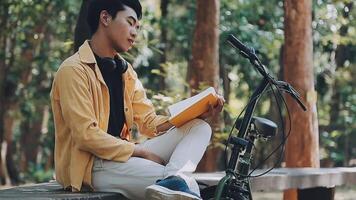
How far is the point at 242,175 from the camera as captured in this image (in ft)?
12.6

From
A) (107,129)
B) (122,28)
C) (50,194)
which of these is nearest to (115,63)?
(122,28)

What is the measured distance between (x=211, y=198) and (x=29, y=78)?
13.6 meters

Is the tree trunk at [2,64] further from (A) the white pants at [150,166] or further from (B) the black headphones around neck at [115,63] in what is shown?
(A) the white pants at [150,166]

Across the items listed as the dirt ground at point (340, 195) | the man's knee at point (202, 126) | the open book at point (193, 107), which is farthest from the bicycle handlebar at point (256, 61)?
the dirt ground at point (340, 195)

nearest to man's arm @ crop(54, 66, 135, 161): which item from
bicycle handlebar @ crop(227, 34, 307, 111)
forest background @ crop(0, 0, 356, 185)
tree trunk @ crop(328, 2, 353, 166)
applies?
bicycle handlebar @ crop(227, 34, 307, 111)

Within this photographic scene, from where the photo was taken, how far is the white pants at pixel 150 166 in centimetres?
386

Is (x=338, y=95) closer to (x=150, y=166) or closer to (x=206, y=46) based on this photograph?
(x=206, y=46)

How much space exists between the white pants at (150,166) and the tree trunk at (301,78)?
4.78 metres

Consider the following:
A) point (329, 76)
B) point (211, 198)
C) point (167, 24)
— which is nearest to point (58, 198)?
point (211, 198)

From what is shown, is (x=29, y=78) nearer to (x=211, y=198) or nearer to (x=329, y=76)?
(x=329, y=76)

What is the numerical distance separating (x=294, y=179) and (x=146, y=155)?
220 centimetres

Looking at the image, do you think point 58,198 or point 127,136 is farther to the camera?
point 127,136

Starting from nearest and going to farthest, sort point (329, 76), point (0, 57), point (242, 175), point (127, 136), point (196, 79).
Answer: point (242, 175)
point (127, 136)
point (196, 79)
point (0, 57)
point (329, 76)

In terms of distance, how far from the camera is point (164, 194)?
3455 millimetres
